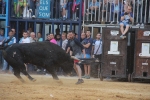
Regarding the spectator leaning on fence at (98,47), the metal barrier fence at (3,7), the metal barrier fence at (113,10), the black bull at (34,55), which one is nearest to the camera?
the black bull at (34,55)

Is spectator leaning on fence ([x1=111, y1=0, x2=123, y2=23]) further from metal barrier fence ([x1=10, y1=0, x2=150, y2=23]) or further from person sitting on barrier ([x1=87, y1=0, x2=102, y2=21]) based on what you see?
person sitting on barrier ([x1=87, y1=0, x2=102, y2=21])

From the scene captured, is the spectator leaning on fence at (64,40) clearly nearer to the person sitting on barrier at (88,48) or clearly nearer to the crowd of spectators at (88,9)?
the person sitting on barrier at (88,48)

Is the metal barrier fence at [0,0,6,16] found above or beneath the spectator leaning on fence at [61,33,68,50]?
above

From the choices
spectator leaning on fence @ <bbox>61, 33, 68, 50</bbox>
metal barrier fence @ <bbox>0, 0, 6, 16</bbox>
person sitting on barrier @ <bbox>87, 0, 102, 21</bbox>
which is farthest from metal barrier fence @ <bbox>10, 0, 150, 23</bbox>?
spectator leaning on fence @ <bbox>61, 33, 68, 50</bbox>

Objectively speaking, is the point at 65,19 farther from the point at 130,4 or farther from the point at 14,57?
the point at 14,57

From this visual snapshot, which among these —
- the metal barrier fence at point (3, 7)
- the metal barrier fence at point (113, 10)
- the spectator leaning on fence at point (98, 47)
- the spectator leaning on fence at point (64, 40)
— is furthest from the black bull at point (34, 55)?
the metal barrier fence at point (3, 7)

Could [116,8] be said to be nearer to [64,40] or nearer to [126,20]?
[126,20]

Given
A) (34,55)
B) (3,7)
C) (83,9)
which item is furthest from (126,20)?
(3,7)

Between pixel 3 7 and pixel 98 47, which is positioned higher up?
pixel 3 7

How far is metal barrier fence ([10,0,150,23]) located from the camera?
758 inches

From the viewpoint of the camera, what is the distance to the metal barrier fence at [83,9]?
19266 mm

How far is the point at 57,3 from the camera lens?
20.5 m

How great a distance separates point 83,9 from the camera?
20172 mm

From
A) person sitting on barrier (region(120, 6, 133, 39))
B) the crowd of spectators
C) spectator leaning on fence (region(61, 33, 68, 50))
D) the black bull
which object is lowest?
the black bull
